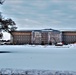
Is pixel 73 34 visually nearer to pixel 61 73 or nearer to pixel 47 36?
pixel 47 36

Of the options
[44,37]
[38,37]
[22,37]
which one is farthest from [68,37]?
[22,37]

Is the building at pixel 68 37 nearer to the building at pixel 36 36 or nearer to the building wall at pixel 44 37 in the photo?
the building wall at pixel 44 37

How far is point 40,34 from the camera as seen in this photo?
591 ft

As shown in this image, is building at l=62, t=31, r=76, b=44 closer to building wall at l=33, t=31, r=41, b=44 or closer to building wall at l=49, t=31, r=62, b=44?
building wall at l=49, t=31, r=62, b=44

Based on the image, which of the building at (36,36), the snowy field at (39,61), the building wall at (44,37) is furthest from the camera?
the building at (36,36)

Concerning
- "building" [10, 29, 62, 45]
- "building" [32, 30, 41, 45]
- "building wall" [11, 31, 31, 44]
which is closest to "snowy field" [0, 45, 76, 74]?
"building wall" [11, 31, 31, 44]

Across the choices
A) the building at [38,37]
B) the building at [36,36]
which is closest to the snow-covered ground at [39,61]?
the building at [38,37]

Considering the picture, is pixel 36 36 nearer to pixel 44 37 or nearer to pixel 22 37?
pixel 44 37

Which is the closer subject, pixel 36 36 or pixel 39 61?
pixel 39 61

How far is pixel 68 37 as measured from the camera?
177 m

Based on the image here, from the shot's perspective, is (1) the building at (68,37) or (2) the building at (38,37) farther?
(2) the building at (38,37)

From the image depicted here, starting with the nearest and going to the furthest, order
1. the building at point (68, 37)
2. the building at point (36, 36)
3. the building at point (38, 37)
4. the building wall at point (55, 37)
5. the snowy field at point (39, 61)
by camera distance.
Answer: the snowy field at point (39, 61), the building at point (68, 37), the building wall at point (55, 37), the building at point (38, 37), the building at point (36, 36)

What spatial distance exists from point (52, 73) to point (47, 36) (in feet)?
555

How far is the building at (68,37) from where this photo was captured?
575 feet
